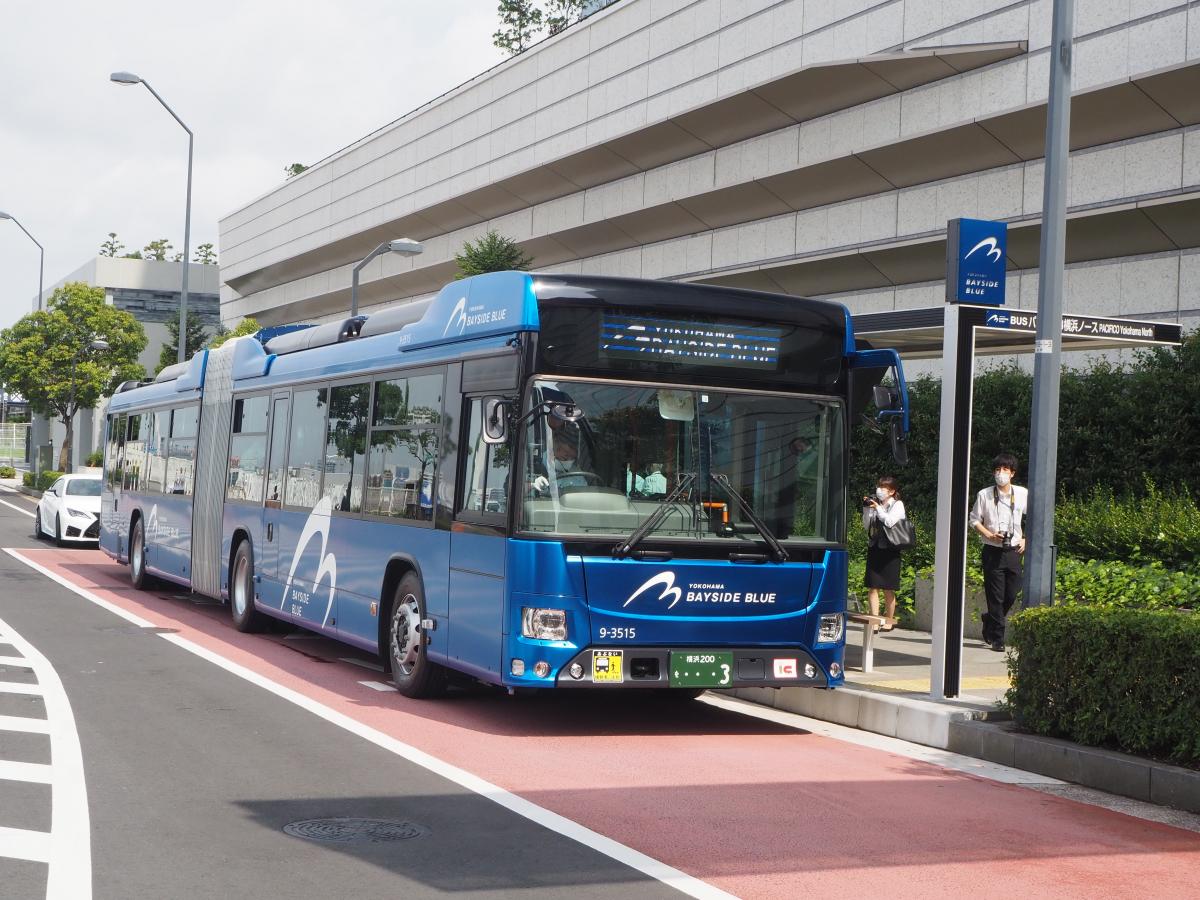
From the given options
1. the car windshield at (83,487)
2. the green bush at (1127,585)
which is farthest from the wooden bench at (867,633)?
the car windshield at (83,487)

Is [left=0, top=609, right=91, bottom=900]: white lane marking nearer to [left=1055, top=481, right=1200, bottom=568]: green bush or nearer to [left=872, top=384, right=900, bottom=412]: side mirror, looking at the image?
[left=872, top=384, right=900, bottom=412]: side mirror

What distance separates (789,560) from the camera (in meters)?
10.1

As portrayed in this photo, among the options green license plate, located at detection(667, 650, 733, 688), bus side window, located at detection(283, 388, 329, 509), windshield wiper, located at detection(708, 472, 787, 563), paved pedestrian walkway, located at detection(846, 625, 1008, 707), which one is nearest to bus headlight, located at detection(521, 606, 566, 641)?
green license plate, located at detection(667, 650, 733, 688)

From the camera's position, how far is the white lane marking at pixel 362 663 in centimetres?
1330

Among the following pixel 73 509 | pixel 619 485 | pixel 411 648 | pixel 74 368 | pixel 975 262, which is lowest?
pixel 411 648

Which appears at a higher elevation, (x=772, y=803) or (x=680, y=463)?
(x=680, y=463)

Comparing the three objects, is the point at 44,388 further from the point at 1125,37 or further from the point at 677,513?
the point at 677,513

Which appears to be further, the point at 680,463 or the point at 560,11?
the point at 560,11

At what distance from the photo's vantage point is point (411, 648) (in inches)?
443

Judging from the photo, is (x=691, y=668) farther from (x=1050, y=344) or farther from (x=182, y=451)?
(x=182, y=451)

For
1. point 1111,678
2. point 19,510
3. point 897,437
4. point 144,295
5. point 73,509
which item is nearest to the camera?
point 1111,678

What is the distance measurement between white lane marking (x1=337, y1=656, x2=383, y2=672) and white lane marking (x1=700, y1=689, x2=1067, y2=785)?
3096 millimetres

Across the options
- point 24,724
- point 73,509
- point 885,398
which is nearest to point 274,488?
point 24,724

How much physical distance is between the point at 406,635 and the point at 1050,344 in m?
5.36
